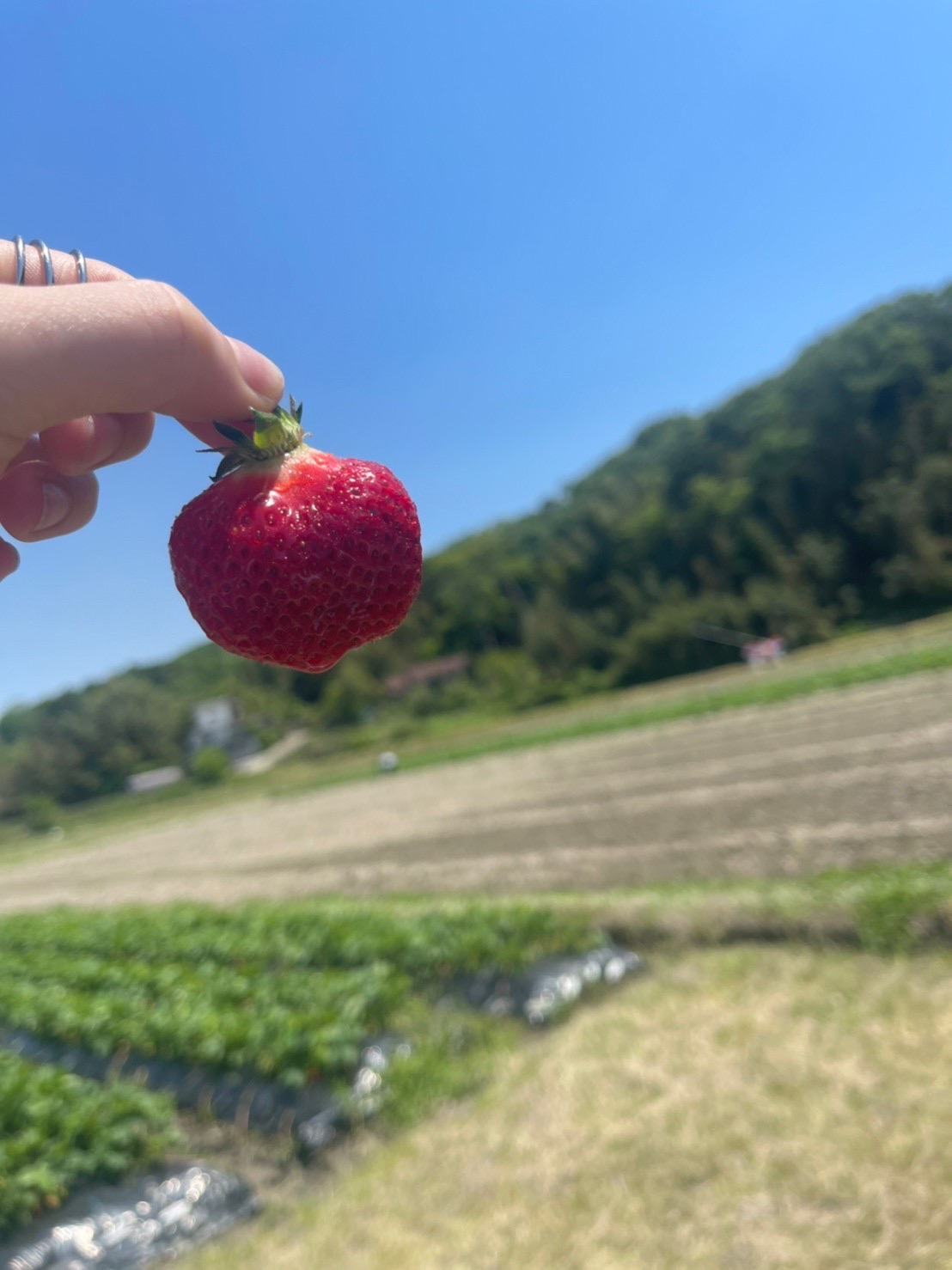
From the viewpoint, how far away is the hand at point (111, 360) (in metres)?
1.00

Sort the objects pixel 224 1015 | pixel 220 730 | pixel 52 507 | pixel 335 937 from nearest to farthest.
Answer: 1. pixel 52 507
2. pixel 224 1015
3. pixel 335 937
4. pixel 220 730

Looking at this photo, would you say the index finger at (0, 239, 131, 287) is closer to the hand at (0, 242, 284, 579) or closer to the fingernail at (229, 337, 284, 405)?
the hand at (0, 242, 284, 579)

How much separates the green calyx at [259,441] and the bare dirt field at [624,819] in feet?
21.0

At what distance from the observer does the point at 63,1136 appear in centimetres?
463

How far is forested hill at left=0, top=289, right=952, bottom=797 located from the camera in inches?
1323

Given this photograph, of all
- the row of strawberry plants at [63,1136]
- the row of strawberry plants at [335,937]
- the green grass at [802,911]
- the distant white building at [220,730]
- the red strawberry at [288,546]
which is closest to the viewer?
the red strawberry at [288,546]

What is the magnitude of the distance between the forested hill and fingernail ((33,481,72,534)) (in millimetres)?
27891

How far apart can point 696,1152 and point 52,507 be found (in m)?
3.94

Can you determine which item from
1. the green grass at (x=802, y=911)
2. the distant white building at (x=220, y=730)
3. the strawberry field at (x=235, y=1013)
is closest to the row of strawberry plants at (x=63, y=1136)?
the strawberry field at (x=235, y=1013)

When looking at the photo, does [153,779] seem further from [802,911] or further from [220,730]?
[802,911]

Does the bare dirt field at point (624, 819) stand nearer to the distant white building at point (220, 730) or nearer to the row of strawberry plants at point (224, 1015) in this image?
the row of strawberry plants at point (224, 1015)

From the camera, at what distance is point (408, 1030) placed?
5617 mm

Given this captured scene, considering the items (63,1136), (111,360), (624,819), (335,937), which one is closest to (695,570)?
(624,819)

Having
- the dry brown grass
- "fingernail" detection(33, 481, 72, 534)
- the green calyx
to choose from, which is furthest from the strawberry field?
the green calyx
